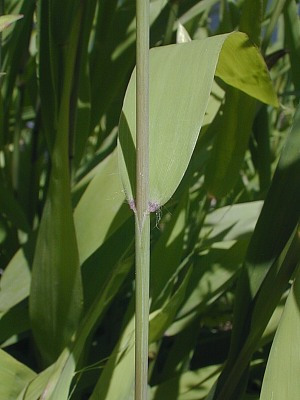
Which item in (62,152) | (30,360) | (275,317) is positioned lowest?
(30,360)

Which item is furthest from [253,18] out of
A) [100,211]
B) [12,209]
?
[12,209]

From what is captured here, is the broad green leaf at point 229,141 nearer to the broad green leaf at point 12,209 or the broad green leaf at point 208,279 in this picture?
the broad green leaf at point 208,279

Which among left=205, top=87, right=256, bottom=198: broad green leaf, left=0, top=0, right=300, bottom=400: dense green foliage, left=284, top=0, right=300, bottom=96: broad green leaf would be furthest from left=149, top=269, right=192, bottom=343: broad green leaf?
left=284, top=0, right=300, bottom=96: broad green leaf

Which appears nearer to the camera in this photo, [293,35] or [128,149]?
[128,149]

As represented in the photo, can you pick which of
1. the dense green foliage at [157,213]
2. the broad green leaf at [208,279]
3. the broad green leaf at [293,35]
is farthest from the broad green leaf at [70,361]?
the broad green leaf at [293,35]

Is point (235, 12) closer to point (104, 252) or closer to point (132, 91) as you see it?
point (104, 252)

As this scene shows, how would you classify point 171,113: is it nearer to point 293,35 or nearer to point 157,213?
point 157,213

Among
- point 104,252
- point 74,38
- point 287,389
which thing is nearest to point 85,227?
point 104,252
